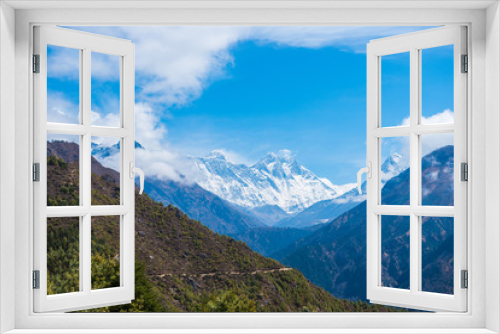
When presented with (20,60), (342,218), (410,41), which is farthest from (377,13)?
(342,218)

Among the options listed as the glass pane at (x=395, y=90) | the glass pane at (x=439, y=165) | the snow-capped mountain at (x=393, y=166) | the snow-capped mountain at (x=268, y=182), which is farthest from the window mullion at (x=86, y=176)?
the snow-capped mountain at (x=268, y=182)

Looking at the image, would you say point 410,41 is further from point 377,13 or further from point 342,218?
point 342,218

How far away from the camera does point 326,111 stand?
10.3 m

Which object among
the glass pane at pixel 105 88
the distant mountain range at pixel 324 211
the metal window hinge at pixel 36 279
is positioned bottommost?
the distant mountain range at pixel 324 211

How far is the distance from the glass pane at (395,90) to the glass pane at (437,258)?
5.78 ft

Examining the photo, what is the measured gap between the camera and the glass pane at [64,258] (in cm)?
274

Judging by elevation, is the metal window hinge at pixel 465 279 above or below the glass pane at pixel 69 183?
below

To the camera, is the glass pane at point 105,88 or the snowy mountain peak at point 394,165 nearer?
the glass pane at point 105,88

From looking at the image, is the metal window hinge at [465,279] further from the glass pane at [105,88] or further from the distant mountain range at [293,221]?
the distant mountain range at [293,221]

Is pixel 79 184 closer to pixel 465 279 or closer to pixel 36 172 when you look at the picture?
pixel 36 172

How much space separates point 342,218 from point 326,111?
8.68 ft

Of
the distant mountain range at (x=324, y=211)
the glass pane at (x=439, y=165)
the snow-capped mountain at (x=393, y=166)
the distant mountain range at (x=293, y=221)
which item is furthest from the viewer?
the distant mountain range at (x=293, y=221)

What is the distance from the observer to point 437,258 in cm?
427

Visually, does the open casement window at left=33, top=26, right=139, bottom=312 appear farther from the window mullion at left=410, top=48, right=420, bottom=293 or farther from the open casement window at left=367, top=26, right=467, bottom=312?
the window mullion at left=410, top=48, right=420, bottom=293
